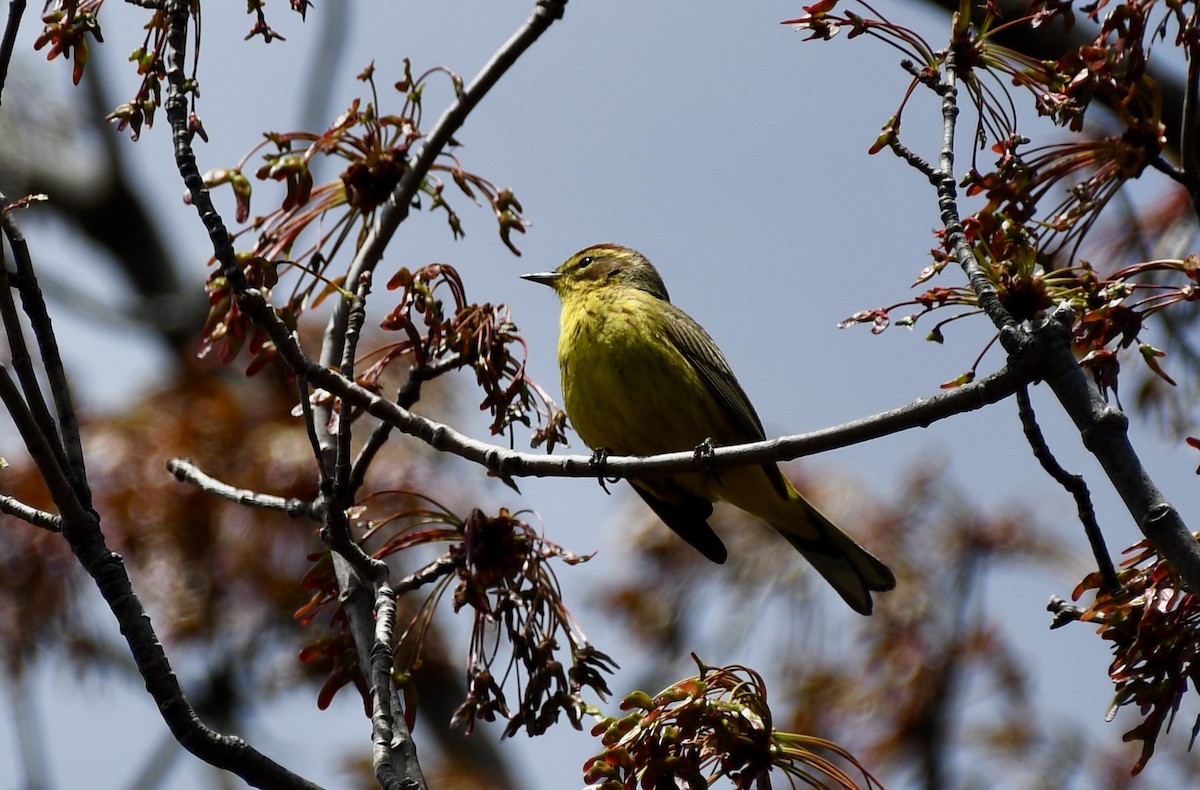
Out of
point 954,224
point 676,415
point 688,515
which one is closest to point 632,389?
point 676,415

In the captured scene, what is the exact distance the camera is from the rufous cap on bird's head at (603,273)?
6703 millimetres

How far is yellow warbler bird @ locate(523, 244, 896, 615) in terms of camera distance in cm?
560

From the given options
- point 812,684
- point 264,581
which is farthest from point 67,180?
point 812,684

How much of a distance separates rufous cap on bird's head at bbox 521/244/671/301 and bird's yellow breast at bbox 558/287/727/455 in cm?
78

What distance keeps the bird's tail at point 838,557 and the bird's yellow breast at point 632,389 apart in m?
0.66

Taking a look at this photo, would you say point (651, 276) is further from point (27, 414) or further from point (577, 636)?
point (27, 414)

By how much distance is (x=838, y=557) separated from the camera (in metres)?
6.05

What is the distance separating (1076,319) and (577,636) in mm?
1712

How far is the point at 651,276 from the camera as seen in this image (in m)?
7.14

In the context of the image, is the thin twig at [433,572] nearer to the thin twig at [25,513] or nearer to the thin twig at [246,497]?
the thin twig at [246,497]

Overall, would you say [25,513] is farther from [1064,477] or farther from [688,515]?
[688,515]

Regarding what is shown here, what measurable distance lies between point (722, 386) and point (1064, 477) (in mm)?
3121

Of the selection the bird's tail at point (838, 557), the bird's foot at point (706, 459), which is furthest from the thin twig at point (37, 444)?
the bird's tail at point (838, 557)

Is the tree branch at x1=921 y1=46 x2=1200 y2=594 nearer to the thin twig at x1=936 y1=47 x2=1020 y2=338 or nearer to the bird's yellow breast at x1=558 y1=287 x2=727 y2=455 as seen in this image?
the thin twig at x1=936 y1=47 x2=1020 y2=338
